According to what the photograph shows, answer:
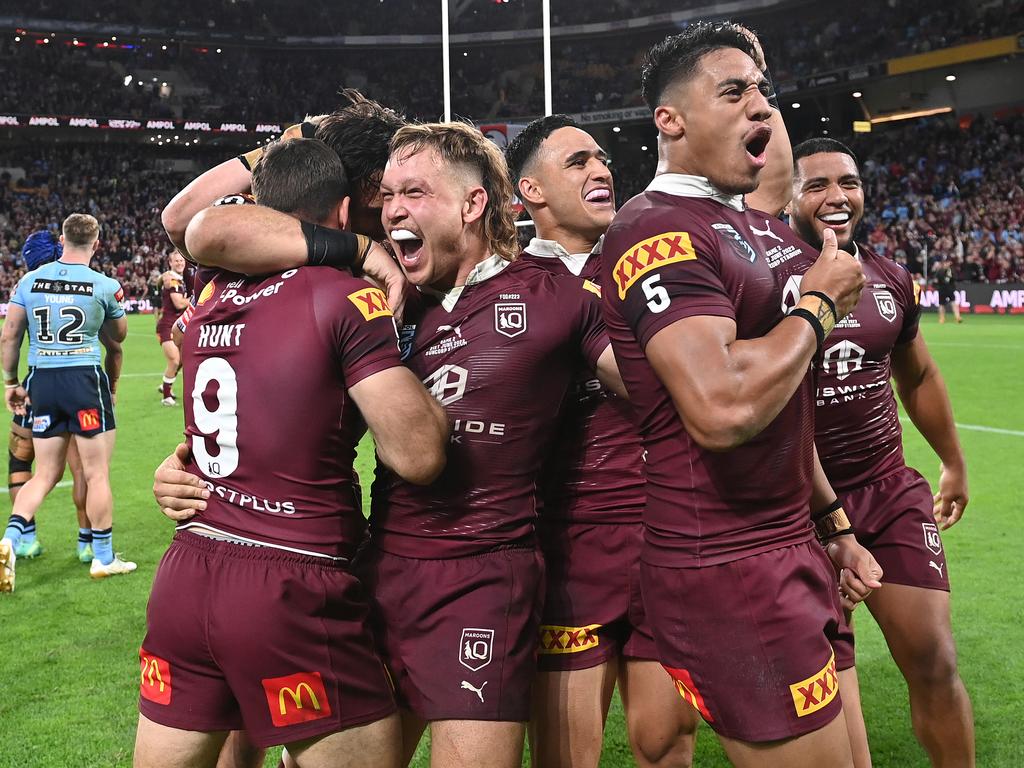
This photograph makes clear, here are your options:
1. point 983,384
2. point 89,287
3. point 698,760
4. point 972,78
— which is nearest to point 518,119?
point 972,78

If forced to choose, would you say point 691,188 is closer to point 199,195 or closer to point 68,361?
point 199,195

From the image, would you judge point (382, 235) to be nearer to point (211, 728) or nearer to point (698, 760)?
point (211, 728)

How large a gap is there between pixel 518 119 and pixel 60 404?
42896 mm

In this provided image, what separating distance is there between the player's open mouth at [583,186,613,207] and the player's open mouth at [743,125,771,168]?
45.9 inches

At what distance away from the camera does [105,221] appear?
46156 millimetres

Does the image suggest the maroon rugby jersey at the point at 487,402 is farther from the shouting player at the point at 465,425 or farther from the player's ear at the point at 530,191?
the player's ear at the point at 530,191

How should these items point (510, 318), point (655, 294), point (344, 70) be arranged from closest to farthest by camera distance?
1. point (655, 294)
2. point (510, 318)
3. point (344, 70)

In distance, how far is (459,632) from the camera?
9.16 ft

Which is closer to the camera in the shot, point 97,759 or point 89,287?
point 97,759

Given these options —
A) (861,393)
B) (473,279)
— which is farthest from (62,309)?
(861,393)

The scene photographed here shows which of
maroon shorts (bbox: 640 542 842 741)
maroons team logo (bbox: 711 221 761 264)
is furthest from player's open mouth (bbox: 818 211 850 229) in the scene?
maroon shorts (bbox: 640 542 842 741)

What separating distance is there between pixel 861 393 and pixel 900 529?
53 centimetres

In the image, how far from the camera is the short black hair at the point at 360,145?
124 inches

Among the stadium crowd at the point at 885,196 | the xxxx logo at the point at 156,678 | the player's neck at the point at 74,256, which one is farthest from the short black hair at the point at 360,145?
the stadium crowd at the point at 885,196
